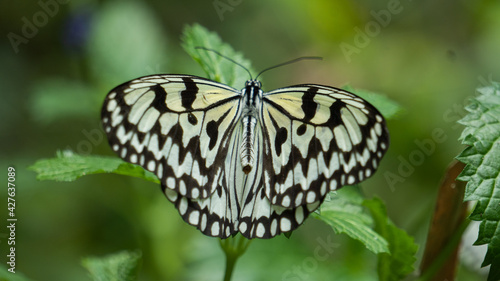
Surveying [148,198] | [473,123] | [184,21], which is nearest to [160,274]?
[148,198]

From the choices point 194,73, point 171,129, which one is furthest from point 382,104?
point 194,73

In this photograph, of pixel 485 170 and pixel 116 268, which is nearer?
pixel 485 170

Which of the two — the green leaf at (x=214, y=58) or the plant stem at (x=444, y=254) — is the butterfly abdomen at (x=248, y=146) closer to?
the green leaf at (x=214, y=58)

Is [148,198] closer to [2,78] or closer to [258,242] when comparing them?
[258,242]

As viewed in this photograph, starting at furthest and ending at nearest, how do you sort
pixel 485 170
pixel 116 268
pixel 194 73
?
pixel 194 73 → pixel 116 268 → pixel 485 170

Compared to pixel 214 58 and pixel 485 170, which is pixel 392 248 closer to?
pixel 485 170

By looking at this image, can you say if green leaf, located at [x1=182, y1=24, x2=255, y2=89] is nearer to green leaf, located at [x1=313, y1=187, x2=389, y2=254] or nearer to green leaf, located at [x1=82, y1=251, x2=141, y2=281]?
green leaf, located at [x1=313, y1=187, x2=389, y2=254]

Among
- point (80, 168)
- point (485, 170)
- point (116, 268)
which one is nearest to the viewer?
point (485, 170)

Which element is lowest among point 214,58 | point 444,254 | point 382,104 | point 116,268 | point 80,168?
point 116,268

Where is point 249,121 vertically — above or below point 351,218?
above
